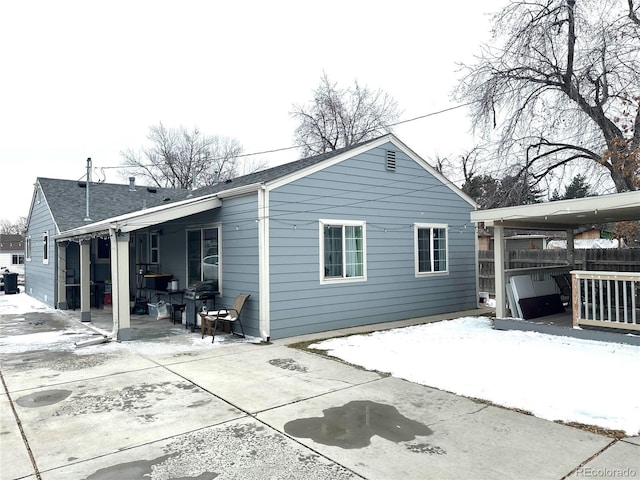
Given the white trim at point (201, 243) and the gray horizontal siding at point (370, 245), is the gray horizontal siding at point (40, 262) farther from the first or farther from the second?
the gray horizontal siding at point (370, 245)

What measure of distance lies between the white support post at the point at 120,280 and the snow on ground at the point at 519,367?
11.5 feet

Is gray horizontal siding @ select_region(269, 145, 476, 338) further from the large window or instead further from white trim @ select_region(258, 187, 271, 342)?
the large window

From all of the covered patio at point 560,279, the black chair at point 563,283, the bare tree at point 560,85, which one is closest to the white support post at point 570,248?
the covered patio at point 560,279

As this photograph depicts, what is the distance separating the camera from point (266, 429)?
3.67 meters

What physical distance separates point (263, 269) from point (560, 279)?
6.68 m

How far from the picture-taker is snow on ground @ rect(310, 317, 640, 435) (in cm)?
410

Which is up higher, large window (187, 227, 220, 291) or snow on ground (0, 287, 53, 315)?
large window (187, 227, 220, 291)

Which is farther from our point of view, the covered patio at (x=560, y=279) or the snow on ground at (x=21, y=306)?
the snow on ground at (x=21, y=306)

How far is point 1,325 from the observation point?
970 cm

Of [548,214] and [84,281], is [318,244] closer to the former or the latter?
[548,214]

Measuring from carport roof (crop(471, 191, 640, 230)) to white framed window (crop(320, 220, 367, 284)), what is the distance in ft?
7.71

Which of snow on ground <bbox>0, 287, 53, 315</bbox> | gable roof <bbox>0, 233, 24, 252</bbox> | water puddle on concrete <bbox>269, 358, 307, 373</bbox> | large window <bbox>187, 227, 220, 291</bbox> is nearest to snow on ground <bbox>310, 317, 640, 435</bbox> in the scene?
water puddle on concrete <bbox>269, 358, 307, 373</bbox>

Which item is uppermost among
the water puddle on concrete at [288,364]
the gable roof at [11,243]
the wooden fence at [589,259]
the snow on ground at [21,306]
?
the gable roof at [11,243]

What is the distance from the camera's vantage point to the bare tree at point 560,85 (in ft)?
33.7
